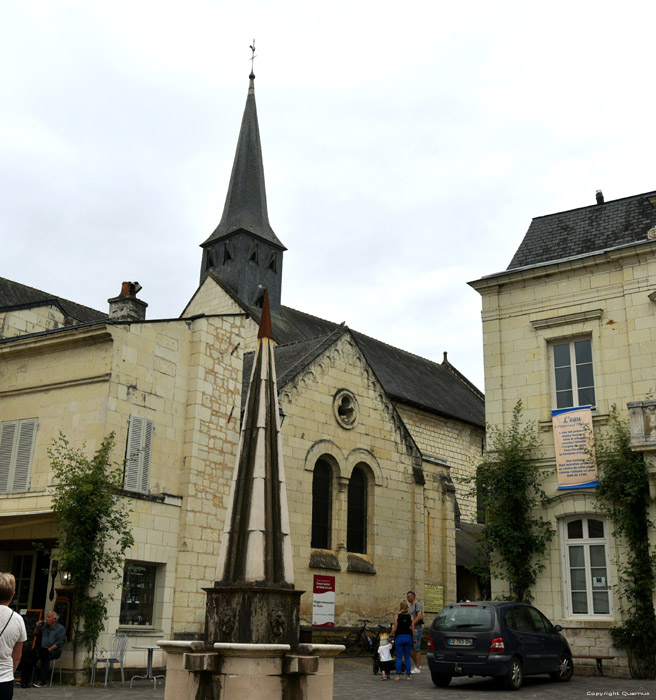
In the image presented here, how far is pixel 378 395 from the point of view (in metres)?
22.7

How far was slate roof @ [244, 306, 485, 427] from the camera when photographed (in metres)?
29.6

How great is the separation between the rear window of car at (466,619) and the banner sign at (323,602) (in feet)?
21.1

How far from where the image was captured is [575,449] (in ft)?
53.3

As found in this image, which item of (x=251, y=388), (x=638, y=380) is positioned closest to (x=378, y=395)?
(x=638, y=380)

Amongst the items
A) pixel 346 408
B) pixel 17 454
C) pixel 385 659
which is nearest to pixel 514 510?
pixel 385 659

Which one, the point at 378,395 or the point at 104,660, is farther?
the point at 378,395

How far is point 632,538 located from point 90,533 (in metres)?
9.63

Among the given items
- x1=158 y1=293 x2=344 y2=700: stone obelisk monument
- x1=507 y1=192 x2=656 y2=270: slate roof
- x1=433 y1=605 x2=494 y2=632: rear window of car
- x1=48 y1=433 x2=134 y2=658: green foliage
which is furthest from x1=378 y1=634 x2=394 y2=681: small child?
x1=507 y1=192 x2=656 y2=270: slate roof

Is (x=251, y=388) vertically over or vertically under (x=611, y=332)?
under

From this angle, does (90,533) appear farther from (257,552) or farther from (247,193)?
(247,193)

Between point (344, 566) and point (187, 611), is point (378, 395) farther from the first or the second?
point (187, 611)

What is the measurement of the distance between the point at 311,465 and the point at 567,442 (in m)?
6.28

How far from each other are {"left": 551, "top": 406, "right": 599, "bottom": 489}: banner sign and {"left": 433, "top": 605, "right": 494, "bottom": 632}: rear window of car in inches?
169

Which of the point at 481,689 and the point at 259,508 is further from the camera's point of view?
the point at 481,689
